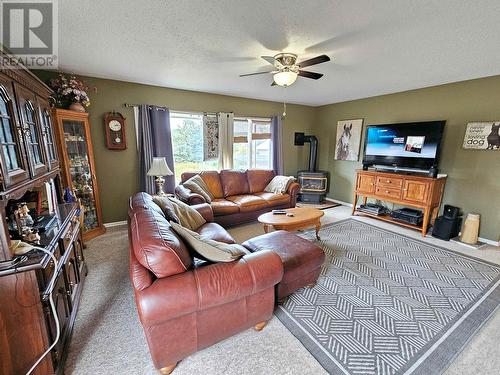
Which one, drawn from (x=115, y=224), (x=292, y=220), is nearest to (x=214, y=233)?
(x=292, y=220)

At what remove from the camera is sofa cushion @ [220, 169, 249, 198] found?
422 centimetres

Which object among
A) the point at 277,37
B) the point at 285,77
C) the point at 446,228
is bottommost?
Answer: the point at 446,228

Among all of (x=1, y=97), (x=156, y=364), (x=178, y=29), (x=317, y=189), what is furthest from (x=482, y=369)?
(x=317, y=189)

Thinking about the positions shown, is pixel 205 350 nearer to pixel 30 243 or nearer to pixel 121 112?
pixel 30 243

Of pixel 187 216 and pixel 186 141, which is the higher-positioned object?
pixel 186 141

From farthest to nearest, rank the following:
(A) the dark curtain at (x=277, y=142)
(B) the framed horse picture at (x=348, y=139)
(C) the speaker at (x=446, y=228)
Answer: (A) the dark curtain at (x=277, y=142), (B) the framed horse picture at (x=348, y=139), (C) the speaker at (x=446, y=228)

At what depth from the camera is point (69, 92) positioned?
2.86 meters

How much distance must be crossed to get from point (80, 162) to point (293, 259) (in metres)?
3.19

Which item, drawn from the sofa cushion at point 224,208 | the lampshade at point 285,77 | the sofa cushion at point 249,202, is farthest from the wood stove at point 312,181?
the lampshade at point 285,77

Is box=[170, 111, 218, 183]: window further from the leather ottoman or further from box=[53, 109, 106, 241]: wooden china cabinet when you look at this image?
the leather ottoman

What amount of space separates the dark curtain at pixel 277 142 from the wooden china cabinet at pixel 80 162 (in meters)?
3.58

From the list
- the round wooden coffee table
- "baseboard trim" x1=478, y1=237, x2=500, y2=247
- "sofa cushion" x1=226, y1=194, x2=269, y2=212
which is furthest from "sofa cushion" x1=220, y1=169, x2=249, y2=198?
"baseboard trim" x1=478, y1=237, x2=500, y2=247

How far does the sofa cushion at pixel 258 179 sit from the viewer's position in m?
4.45

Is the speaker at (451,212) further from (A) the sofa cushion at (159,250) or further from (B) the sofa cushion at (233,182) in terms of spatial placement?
(A) the sofa cushion at (159,250)
